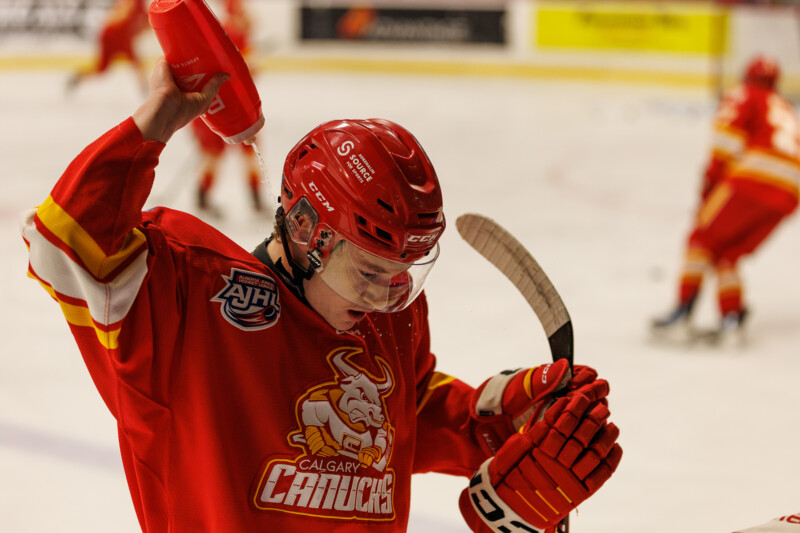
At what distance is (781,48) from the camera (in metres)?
10.3

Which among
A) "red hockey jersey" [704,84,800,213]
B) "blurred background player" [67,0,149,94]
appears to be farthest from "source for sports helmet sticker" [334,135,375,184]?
"blurred background player" [67,0,149,94]

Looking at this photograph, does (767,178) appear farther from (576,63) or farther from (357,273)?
(576,63)

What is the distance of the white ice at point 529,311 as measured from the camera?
259 centimetres

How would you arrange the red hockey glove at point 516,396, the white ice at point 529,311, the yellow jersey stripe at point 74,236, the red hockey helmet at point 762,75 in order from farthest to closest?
the red hockey helmet at point 762,75 → the white ice at point 529,311 → the red hockey glove at point 516,396 → the yellow jersey stripe at point 74,236

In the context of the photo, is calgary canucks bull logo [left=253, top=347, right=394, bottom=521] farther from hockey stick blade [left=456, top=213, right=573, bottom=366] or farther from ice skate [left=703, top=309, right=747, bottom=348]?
ice skate [left=703, top=309, right=747, bottom=348]

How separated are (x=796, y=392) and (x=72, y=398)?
2565mm

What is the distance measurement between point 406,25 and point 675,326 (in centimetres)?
766

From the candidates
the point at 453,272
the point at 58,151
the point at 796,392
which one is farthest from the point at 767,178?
the point at 58,151

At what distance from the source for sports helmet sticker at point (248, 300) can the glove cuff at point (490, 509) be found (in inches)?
16.8

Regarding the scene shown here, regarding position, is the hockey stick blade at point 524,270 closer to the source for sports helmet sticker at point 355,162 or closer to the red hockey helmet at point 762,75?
the source for sports helmet sticker at point 355,162

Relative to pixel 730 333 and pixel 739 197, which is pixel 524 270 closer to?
pixel 730 333

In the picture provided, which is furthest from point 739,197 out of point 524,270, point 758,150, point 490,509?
point 490,509

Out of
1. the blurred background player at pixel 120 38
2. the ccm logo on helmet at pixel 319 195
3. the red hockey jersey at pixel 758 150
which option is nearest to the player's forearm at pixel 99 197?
the ccm logo on helmet at pixel 319 195

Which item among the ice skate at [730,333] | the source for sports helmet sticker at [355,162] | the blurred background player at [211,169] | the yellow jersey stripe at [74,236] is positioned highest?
the source for sports helmet sticker at [355,162]
